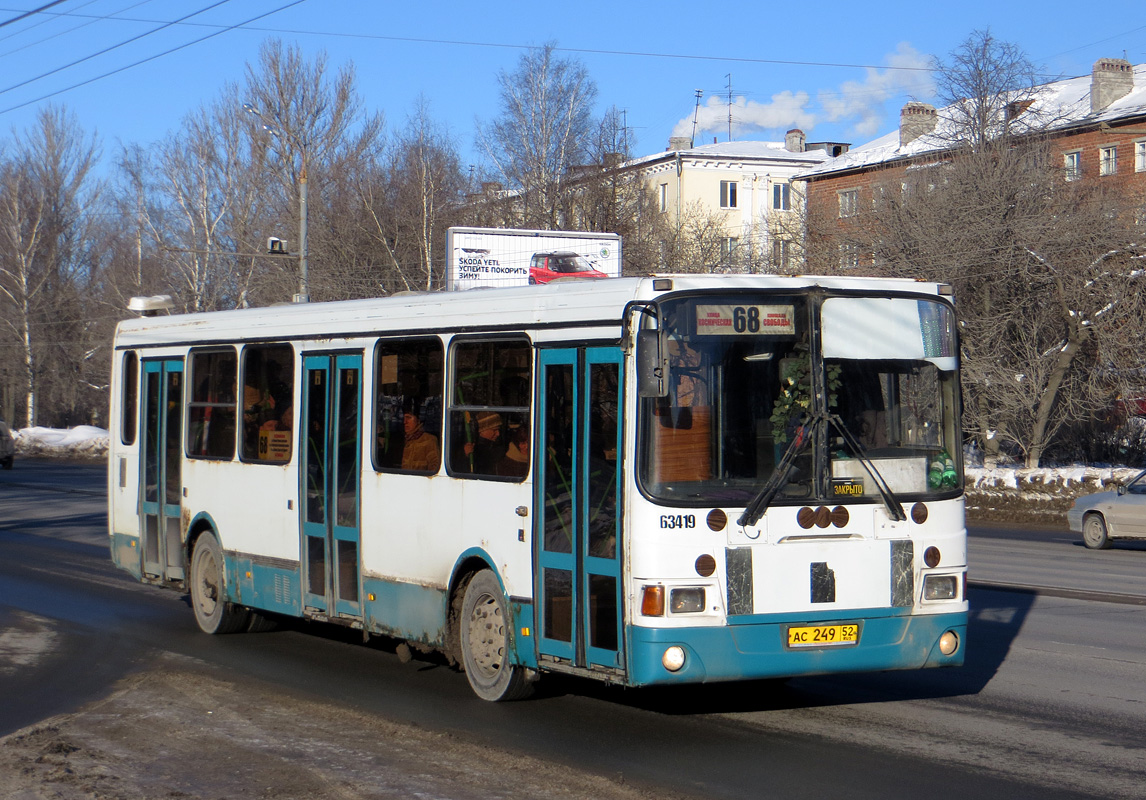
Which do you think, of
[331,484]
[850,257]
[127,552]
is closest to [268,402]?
[331,484]

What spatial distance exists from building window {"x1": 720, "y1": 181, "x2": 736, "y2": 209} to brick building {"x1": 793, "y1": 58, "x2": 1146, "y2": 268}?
12463mm

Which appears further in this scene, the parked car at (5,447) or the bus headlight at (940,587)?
the parked car at (5,447)

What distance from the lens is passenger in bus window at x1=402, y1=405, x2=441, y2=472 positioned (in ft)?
30.4

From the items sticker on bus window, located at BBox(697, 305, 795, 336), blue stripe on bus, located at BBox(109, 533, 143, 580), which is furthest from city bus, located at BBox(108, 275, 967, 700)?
blue stripe on bus, located at BBox(109, 533, 143, 580)

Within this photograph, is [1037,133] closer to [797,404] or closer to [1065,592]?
[1065,592]

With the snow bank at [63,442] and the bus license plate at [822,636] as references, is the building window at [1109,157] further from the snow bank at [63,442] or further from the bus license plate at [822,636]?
the bus license plate at [822,636]

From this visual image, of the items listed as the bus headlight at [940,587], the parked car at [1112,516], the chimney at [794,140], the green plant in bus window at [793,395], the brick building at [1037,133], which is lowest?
the parked car at [1112,516]

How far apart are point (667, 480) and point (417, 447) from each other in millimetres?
2546

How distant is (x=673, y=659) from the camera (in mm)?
7340

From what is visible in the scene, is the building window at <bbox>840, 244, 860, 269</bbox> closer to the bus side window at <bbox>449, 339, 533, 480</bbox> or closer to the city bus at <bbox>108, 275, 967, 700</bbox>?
the city bus at <bbox>108, 275, 967, 700</bbox>

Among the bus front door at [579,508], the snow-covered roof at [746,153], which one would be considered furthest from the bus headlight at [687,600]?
the snow-covered roof at [746,153]

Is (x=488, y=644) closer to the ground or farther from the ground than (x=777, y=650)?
closer to the ground

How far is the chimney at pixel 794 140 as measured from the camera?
82.7 metres

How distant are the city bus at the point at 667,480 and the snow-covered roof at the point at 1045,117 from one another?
3085 centimetres
